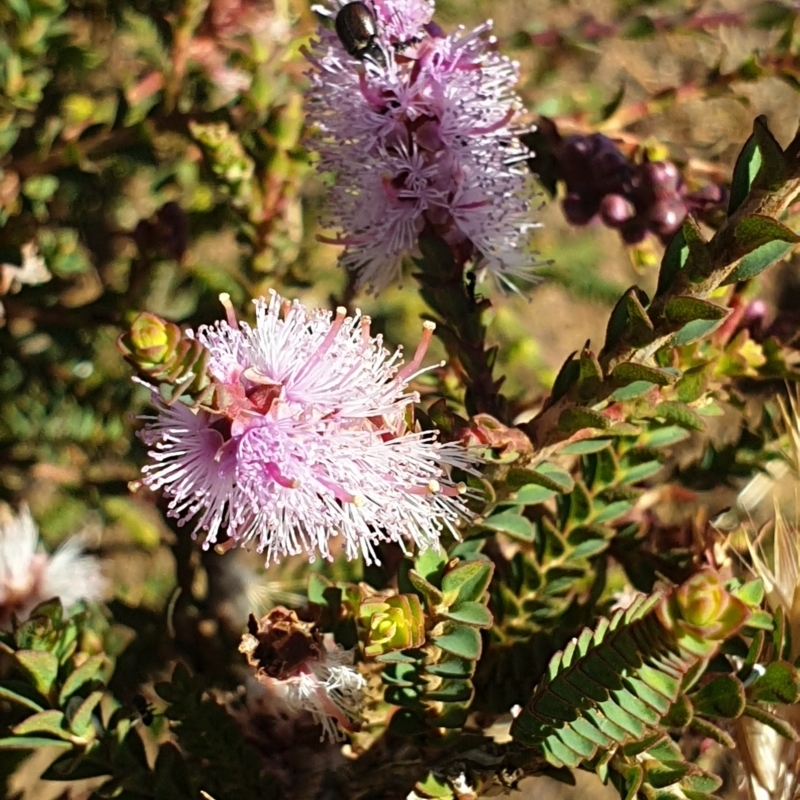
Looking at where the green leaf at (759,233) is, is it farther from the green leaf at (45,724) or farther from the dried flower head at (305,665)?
the green leaf at (45,724)

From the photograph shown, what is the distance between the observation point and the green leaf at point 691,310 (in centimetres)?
60

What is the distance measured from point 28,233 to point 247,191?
309mm

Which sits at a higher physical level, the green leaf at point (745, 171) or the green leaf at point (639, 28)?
the green leaf at point (745, 171)

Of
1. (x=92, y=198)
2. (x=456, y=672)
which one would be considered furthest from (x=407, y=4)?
(x=92, y=198)

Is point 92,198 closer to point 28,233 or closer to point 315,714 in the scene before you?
point 28,233

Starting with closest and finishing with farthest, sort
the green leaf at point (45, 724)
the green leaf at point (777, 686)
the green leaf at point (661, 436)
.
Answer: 1. the green leaf at point (777, 686)
2. the green leaf at point (45, 724)
3. the green leaf at point (661, 436)

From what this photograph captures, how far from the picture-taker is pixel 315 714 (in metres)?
0.87

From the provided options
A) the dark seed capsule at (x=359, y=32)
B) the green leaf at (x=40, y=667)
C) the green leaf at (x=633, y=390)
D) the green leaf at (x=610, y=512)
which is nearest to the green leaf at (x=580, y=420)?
the green leaf at (x=633, y=390)

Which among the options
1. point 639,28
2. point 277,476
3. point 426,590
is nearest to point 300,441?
point 277,476

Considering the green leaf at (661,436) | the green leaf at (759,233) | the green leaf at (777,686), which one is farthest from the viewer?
the green leaf at (661,436)

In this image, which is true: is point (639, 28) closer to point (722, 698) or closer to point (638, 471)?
point (638, 471)

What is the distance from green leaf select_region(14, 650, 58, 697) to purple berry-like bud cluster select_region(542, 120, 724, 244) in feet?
2.42

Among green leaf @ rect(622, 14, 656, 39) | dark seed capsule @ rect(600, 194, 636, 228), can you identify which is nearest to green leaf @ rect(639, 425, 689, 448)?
dark seed capsule @ rect(600, 194, 636, 228)

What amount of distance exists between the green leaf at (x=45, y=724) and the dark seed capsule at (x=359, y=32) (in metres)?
0.66
